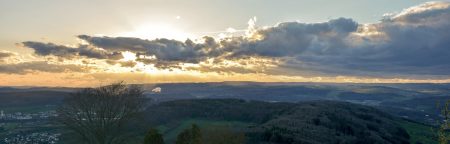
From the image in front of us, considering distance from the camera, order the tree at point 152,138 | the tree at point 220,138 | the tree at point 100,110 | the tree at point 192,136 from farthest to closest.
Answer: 1. the tree at point 100,110
2. the tree at point 220,138
3. the tree at point 192,136
4. the tree at point 152,138

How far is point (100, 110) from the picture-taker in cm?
8469

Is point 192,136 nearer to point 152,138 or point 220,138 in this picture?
point 220,138

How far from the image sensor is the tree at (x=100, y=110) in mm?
84125

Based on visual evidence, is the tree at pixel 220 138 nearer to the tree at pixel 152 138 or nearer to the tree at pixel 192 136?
the tree at pixel 192 136

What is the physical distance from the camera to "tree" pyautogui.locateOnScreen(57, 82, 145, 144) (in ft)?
276

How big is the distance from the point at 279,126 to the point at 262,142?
33227mm

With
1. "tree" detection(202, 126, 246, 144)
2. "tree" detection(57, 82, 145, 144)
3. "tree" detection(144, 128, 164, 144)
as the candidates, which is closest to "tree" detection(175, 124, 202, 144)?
"tree" detection(202, 126, 246, 144)

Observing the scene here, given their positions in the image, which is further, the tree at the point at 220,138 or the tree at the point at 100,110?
the tree at the point at 100,110

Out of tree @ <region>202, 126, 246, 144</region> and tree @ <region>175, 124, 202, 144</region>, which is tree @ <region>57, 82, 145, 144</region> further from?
tree @ <region>202, 126, 246, 144</region>

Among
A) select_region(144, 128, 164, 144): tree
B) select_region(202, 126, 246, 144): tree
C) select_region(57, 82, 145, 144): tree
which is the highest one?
select_region(57, 82, 145, 144): tree

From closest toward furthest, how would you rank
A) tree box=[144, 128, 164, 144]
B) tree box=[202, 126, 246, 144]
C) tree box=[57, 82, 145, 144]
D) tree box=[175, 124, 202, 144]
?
tree box=[144, 128, 164, 144]
tree box=[175, 124, 202, 144]
tree box=[202, 126, 246, 144]
tree box=[57, 82, 145, 144]

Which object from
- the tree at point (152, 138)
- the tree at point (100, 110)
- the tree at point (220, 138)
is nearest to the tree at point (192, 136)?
the tree at point (220, 138)

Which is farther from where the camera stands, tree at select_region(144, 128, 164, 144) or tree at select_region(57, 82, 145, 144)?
tree at select_region(57, 82, 145, 144)

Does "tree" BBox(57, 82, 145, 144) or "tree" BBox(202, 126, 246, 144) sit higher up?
"tree" BBox(57, 82, 145, 144)
